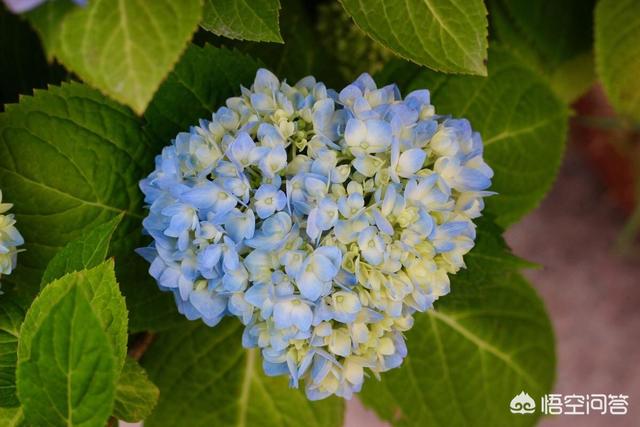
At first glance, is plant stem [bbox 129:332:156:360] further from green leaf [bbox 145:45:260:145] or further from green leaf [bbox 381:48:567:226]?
green leaf [bbox 381:48:567:226]

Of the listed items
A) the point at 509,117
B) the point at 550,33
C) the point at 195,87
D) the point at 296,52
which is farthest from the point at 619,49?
the point at 195,87

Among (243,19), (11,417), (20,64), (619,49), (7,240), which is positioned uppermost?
(619,49)

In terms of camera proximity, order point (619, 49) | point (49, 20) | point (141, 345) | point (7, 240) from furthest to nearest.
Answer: point (619, 49)
point (141, 345)
point (7, 240)
point (49, 20)

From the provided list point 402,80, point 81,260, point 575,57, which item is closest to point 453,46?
point 402,80

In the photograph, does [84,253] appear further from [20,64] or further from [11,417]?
[20,64]

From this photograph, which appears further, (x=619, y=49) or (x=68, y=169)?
(x=619, y=49)

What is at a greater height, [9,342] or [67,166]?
[67,166]

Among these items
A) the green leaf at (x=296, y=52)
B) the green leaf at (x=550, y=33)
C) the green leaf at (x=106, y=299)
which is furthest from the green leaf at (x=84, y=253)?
the green leaf at (x=550, y=33)

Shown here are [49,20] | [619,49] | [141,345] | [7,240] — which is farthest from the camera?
[619,49]
